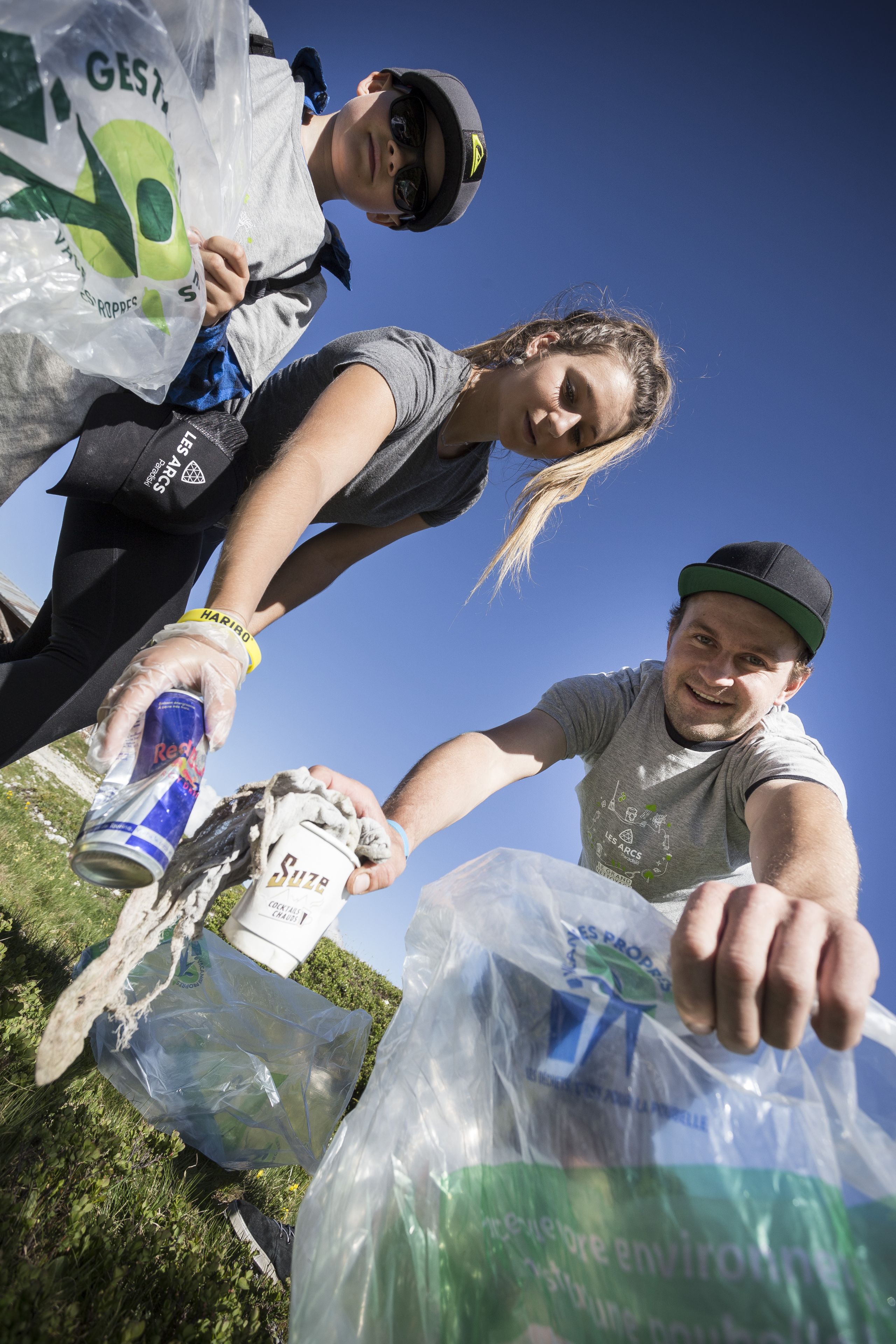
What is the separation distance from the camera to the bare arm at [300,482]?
1.46m

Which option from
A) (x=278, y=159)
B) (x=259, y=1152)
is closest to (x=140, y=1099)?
(x=259, y=1152)

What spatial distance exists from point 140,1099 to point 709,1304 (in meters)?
1.80

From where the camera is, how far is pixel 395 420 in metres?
1.91

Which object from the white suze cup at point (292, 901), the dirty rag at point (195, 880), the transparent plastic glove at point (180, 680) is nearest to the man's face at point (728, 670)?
the dirty rag at point (195, 880)

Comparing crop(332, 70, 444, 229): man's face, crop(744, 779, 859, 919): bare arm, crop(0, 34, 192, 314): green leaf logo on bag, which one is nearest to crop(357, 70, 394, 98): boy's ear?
crop(332, 70, 444, 229): man's face

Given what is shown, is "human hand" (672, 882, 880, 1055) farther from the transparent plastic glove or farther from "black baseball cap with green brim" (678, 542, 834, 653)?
"black baseball cap with green brim" (678, 542, 834, 653)

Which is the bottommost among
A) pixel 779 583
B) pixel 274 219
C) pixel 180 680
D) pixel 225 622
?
pixel 180 680

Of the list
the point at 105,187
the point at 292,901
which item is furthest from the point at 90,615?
the point at 292,901

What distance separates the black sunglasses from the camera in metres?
2.01

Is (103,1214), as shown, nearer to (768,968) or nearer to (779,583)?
(768,968)

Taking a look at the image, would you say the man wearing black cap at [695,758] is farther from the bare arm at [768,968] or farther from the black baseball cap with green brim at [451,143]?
the black baseball cap with green brim at [451,143]

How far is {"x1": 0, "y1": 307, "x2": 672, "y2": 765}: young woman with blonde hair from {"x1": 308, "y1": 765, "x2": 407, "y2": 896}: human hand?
0.28 m

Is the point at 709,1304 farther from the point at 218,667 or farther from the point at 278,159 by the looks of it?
the point at 278,159

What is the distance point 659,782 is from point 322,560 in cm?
156
